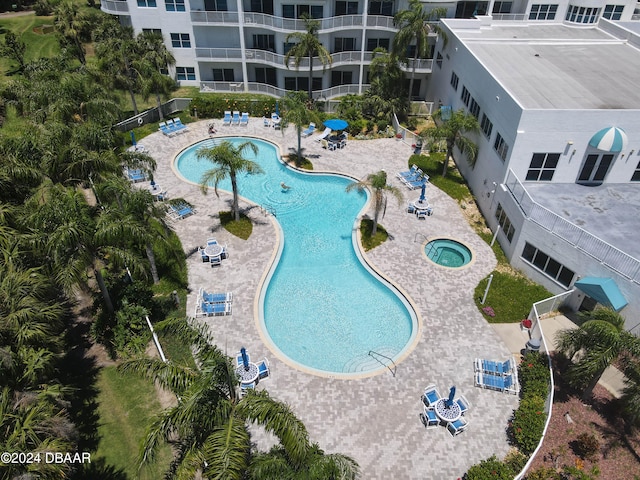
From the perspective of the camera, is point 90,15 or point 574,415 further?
point 90,15

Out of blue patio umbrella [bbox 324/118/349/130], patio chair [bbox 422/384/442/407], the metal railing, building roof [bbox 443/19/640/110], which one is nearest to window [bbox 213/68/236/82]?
blue patio umbrella [bbox 324/118/349/130]

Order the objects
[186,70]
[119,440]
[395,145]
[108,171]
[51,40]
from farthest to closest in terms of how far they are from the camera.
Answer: [51,40] < [186,70] < [395,145] < [108,171] < [119,440]

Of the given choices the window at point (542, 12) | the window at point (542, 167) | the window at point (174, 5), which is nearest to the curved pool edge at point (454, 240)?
the window at point (542, 167)

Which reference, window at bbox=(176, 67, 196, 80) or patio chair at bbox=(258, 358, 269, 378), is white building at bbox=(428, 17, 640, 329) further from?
window at bbox=(176, 67, 196, 80)

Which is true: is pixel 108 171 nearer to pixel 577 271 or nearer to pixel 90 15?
pixel 577 271

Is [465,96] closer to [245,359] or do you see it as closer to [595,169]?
[595,169]

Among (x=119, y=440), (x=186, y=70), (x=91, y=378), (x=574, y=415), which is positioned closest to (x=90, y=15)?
(x=186, y=70)
